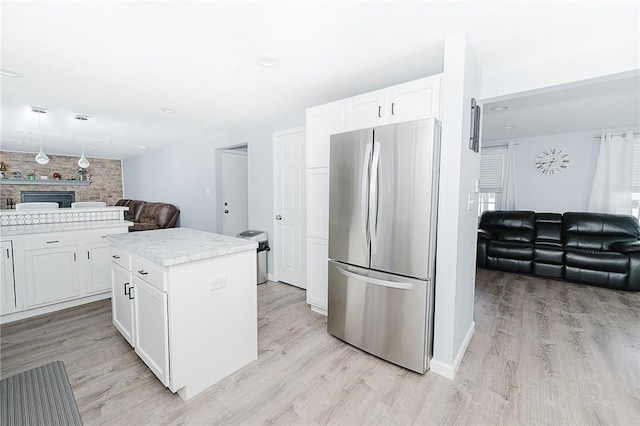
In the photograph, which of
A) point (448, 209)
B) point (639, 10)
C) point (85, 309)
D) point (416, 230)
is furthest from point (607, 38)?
point (85, 309)

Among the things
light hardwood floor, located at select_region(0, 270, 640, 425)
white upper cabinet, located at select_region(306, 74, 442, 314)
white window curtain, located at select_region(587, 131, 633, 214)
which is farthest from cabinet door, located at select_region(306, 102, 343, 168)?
white window curtain, located at select_region(587, 131, 633, 214)

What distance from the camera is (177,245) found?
194 centimetres

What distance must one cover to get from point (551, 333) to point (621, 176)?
11.5ft

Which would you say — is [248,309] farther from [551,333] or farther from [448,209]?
[551,333]

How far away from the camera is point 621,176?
4328mm

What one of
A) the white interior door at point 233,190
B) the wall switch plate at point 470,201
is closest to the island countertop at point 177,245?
the wall switch plate at point 470,201

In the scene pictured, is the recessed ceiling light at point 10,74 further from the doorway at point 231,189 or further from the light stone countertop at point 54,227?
the doorway at point 231,189

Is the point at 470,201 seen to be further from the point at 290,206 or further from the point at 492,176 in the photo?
the point at 492,176

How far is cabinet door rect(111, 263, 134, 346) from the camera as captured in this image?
82.7 inches

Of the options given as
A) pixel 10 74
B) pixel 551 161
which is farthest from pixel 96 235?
pixel 551 161

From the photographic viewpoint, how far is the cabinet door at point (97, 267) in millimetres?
3136

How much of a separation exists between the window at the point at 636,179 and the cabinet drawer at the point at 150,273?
6.47 meters

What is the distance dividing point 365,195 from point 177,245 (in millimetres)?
1412

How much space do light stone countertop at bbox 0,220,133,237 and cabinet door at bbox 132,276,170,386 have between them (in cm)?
172
